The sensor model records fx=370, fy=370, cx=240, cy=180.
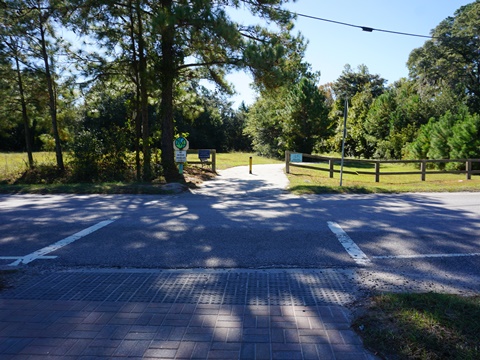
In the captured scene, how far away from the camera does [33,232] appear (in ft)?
24.3

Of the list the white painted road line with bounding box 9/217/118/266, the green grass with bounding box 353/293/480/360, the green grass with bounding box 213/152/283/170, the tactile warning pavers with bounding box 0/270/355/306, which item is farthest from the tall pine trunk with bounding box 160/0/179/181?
the green grass with bounding box 353/293/480/360

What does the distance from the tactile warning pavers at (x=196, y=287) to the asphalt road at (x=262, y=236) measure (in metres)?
0.36

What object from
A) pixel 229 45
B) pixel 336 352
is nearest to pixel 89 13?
pixel 229 45

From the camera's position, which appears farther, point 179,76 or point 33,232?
point 179,76

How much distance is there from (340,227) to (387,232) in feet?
3.03

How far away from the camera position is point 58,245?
21.4 ft

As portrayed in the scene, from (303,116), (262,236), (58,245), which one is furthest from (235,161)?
(58,245)

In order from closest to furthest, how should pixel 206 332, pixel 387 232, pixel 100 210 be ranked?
1. pixel 206 332
2. pixel 387 232
3. pixel 100 210

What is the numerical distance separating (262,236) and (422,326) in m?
3.92

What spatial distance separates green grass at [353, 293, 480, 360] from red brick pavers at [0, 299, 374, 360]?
19 cm

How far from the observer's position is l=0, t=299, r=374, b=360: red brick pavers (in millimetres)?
3160

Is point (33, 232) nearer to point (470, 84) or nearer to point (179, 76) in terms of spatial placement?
point (179, 76)

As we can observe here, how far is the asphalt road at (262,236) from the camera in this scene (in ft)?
18.0

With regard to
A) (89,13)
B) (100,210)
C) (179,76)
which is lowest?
(100,210)
